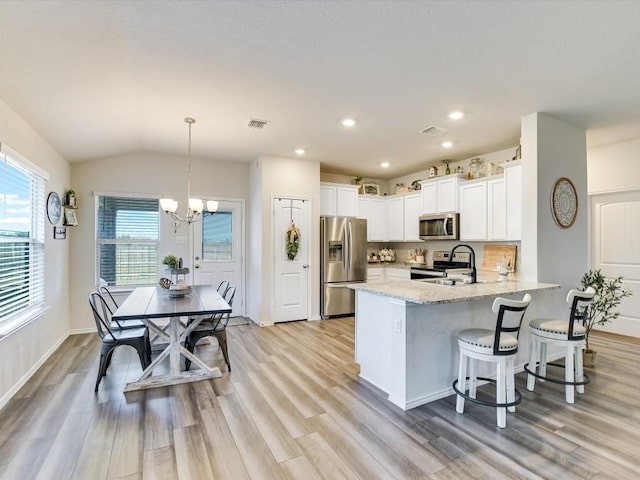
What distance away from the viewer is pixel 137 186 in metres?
5.04

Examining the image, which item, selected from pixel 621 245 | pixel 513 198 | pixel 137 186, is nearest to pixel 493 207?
pixel 513 198

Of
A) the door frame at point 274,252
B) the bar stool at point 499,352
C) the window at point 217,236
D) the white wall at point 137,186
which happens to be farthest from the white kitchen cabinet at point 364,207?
the bar stool at point 499,352

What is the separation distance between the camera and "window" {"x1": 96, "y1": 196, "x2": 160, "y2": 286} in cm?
491

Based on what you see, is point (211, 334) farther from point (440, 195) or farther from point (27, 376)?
point (440, 195)

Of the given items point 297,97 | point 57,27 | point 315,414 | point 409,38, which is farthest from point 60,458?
point 409,38

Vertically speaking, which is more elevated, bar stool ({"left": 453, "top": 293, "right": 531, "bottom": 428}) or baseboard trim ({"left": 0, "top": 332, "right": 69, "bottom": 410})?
bar stool ({"left": 453, "top": 293, "right": 531, "bottom": 428})

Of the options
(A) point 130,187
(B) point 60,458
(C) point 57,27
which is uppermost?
(C) point 57,27

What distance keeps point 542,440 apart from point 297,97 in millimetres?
3276

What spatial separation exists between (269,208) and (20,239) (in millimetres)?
2970

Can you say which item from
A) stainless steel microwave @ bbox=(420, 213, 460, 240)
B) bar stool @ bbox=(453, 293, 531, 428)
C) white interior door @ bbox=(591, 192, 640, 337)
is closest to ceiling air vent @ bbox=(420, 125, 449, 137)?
stainless steel microwave @ bbox=(420, 213, 460, 240)

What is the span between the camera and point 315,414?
98.1 inches

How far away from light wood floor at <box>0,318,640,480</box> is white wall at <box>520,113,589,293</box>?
1.12 metres

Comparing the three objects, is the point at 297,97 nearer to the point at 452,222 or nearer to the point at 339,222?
the point at 339,222

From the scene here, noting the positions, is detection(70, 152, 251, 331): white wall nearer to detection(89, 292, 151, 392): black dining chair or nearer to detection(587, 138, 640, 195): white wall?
detection(89, 292, 151, 392): black dining chair
